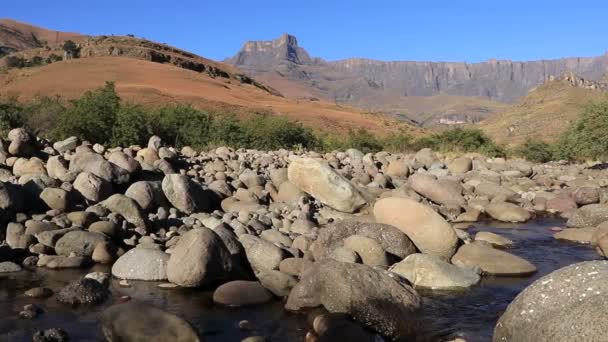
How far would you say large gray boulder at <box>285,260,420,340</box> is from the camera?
7.72 m

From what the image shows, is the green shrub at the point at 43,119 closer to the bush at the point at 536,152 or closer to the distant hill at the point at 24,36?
the bush at the point at 536,152

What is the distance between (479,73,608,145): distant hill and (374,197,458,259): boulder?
46.6 meters

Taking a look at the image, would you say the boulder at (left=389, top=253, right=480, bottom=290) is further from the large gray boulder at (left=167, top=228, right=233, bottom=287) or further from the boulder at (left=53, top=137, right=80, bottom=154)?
the boulder at (left=53, top=137, right=80, bottom=154)

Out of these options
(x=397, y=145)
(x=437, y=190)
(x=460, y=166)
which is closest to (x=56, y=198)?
(x=437, y=190)

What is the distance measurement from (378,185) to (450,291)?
9.07 meters

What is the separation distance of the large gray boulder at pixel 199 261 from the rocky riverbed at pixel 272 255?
0.08 ft

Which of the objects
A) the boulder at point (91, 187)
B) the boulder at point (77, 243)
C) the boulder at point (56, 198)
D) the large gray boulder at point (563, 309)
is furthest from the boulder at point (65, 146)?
the large gray boulder at point (563, 309)

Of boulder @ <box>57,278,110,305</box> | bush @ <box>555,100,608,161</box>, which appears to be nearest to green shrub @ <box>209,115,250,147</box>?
bush @ <box>555,100,608,161</box>

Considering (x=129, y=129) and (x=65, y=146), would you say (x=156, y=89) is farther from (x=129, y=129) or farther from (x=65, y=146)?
(x=65, y=146)

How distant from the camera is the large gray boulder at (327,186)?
15.2 meters

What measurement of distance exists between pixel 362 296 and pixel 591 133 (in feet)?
78.6

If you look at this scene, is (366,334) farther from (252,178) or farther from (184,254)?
(252,178)

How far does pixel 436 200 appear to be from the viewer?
1755 centimetres

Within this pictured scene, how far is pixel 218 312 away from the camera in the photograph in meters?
8.38
